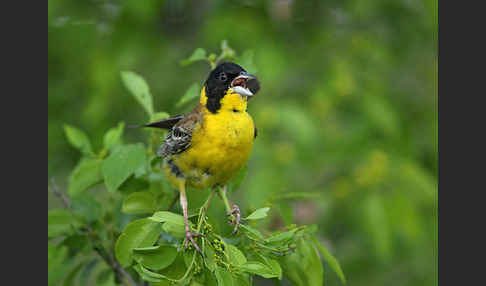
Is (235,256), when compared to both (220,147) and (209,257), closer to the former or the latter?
(209,257)

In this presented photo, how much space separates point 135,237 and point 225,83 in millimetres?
1010

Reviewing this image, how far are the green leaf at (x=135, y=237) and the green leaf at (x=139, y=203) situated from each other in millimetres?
194

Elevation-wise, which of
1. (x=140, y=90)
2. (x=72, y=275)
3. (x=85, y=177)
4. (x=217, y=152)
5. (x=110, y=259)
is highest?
(x=140, y=90)

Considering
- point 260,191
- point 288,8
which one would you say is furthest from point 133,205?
point 288,8

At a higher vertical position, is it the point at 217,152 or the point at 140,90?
the point at 140,90

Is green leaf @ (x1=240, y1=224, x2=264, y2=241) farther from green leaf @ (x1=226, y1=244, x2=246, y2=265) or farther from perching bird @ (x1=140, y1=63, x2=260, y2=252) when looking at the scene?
perching bird @ (x1=140, y1=63, x2=260, y2=252)

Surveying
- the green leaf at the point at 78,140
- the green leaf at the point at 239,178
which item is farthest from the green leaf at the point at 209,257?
the green leaf at the point at 78,140

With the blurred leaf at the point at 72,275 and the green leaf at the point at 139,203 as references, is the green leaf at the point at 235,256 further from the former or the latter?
the blurred leaf at the point at 72,275

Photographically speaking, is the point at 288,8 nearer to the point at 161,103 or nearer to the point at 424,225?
the point at 161,103

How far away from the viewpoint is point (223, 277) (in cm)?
218

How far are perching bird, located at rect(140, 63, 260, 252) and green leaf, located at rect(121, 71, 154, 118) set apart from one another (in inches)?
7.6

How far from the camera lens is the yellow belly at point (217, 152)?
2.94m

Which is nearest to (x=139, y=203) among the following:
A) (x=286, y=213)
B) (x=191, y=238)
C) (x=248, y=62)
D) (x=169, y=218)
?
(x=169, y=218)

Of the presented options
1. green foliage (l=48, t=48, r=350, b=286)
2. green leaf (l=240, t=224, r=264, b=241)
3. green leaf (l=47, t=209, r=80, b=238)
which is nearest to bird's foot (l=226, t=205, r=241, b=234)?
green foliage (l=48, t=48, r=350, b=286)
